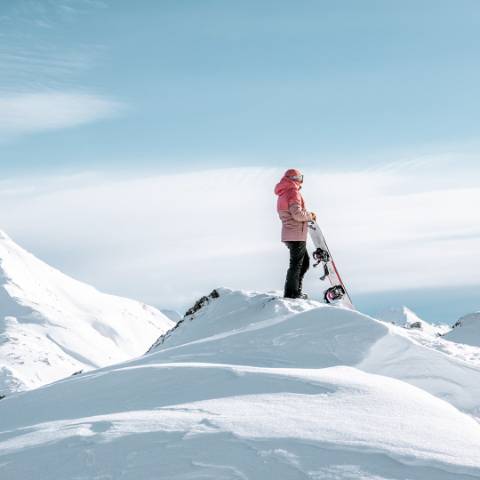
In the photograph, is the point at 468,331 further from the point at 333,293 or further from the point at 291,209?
the point at 291,209

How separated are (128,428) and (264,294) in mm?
8499

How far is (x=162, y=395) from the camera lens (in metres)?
8.41

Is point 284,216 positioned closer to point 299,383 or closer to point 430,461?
point 299,383

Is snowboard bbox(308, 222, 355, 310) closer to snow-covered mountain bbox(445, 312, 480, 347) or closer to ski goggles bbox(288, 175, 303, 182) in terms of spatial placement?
ski goggles bbox(288, 175, 303, 182)

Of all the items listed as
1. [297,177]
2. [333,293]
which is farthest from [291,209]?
[333,293]

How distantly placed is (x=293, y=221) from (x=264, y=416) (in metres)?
8.81

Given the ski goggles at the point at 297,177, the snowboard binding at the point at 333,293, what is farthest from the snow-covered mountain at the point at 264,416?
the snowboard binding at the point at 333,293

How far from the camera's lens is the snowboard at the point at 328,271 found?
17406 millimetres

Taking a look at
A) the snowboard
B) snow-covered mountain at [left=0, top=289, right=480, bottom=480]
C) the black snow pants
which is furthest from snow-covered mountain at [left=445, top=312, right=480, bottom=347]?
snow-covered mountain at [left=0, top=289, right=480, bottom=480]

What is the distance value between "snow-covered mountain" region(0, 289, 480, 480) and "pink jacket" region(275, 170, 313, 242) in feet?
14.6

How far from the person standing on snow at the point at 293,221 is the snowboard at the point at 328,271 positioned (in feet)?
4.74

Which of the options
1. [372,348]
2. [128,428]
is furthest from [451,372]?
[128,428]

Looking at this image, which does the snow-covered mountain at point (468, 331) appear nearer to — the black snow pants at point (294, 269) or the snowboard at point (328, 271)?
the snowboard at point (328, 271)

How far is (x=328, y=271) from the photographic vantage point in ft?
58.3
